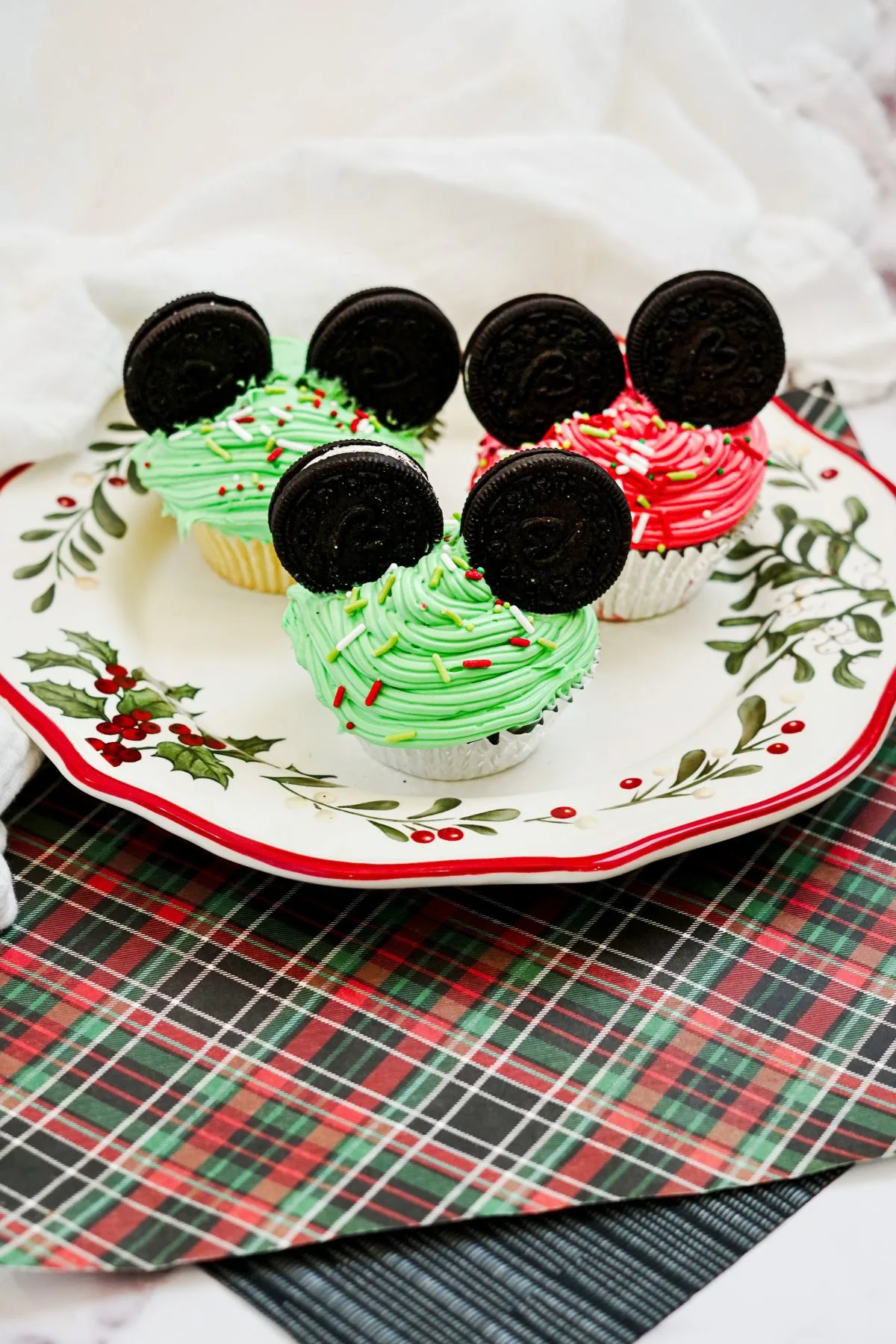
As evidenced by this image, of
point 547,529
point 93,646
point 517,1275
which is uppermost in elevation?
point 547,529

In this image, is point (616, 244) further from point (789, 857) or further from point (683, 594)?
point (789, 857)

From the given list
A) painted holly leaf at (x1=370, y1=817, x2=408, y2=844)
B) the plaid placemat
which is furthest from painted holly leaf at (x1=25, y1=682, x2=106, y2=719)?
the plaid placemat

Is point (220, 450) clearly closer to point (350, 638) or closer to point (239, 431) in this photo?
point (239, 431)

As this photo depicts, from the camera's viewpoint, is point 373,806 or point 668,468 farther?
point 668,468

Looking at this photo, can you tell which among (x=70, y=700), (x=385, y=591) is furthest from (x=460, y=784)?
(x=70, y=700)

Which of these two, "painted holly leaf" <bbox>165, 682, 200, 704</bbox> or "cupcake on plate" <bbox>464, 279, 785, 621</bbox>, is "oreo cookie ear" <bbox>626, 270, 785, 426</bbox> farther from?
"painted holly leaf" <bbox>165, 682, 200, 704</bbox>

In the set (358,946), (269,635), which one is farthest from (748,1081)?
(269,635)
